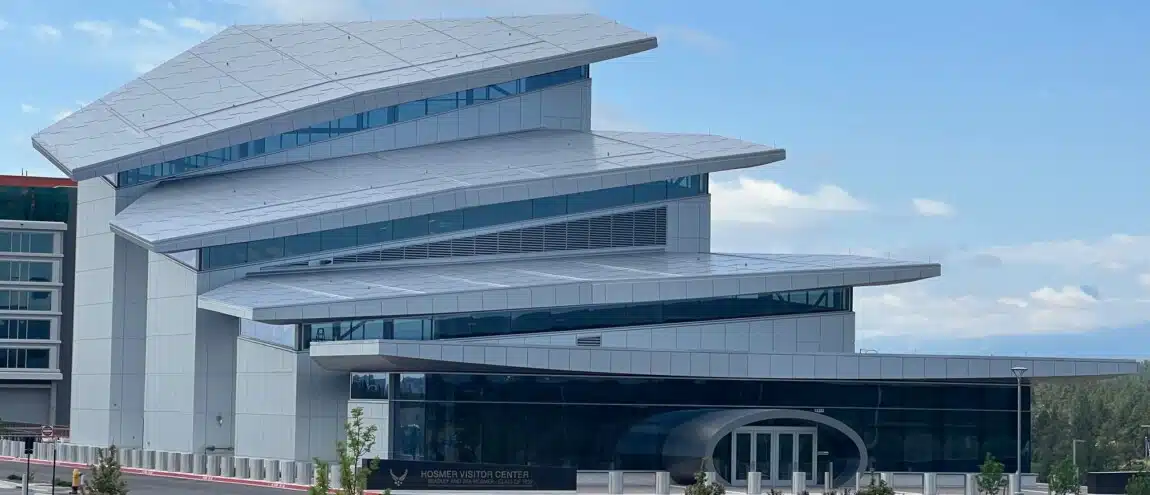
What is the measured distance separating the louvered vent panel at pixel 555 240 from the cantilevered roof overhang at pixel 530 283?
2.62 ft

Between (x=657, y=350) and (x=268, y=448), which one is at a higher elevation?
(x=657, y=350)

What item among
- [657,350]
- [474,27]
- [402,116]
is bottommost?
[657,350]

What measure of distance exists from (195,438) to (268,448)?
578 cm

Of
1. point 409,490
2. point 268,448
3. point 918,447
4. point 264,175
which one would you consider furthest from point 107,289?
point 918,447

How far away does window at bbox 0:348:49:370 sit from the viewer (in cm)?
11444

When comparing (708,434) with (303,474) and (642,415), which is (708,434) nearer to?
(642,415)

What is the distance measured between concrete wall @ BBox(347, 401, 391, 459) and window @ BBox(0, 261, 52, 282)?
190ft

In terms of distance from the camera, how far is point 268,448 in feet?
226

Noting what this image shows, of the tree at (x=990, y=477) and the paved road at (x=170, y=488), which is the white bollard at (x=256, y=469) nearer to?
the paved road at (x=170, y=488)

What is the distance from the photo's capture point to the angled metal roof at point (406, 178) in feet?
231

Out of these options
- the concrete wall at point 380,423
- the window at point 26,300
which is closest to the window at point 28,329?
the window at point 26,300

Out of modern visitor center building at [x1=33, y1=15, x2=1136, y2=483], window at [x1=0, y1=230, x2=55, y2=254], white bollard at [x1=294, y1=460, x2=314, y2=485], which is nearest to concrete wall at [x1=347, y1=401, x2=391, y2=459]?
modern visitor center building at [x1=33, y1=15, x2=1136, y2=483]

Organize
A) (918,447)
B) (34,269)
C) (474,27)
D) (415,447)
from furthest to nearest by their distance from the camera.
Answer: (34,269), (474,27), (918,447), (415,447)

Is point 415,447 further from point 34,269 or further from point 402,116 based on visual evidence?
point 34,269
